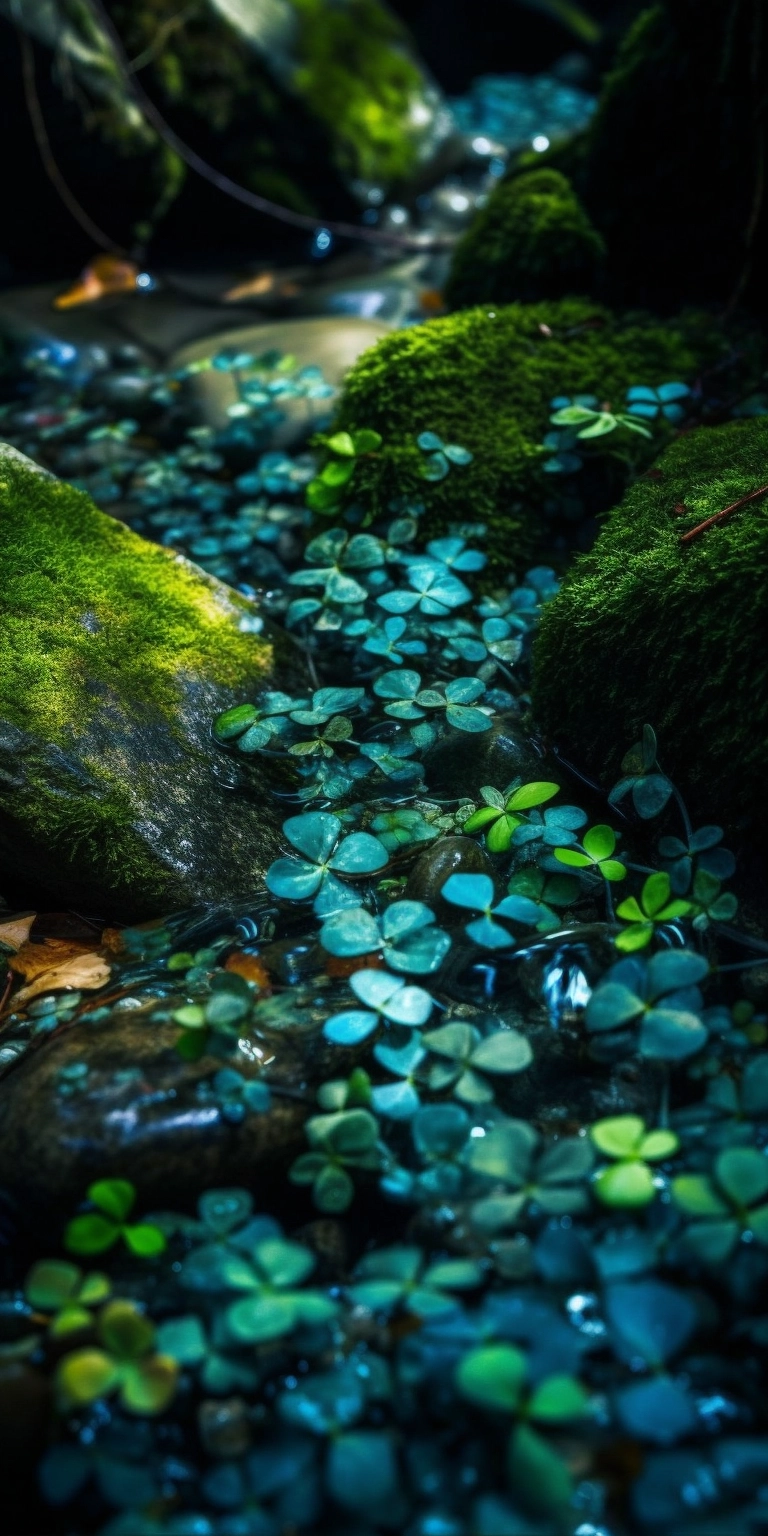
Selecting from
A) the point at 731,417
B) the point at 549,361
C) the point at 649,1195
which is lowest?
the point at 649,1195

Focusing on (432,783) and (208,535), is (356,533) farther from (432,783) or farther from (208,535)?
(432,783)

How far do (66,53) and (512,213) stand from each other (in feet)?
9.33

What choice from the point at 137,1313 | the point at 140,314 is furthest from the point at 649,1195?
the point at 140,314

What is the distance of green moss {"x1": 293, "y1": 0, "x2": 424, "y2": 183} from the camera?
6.17 m

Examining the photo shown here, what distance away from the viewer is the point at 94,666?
2.74 m

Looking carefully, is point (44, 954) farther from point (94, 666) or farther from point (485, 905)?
point (485, 905)

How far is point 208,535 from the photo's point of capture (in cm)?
371

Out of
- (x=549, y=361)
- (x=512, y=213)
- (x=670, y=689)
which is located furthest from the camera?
(x=512, y=213)

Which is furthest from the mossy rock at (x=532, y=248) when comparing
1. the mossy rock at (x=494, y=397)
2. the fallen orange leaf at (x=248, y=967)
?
the fallen orange leaf at (x=248, y=967)

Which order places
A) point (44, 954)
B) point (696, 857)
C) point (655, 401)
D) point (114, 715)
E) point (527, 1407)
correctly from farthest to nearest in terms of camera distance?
point (655, 401), point (114, 715), point (44, 954), point (696, 857), point (527, 1407)

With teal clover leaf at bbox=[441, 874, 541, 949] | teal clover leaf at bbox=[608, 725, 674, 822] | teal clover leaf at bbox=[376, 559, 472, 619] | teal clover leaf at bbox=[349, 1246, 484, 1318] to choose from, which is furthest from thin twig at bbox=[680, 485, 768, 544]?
teal clover leaf at bbox=[349, 1246, 484, 1318]

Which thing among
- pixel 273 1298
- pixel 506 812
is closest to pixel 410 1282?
pixel 273 1298

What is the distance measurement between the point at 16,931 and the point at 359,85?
5945 millimetres

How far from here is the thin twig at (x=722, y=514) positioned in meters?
2.48
